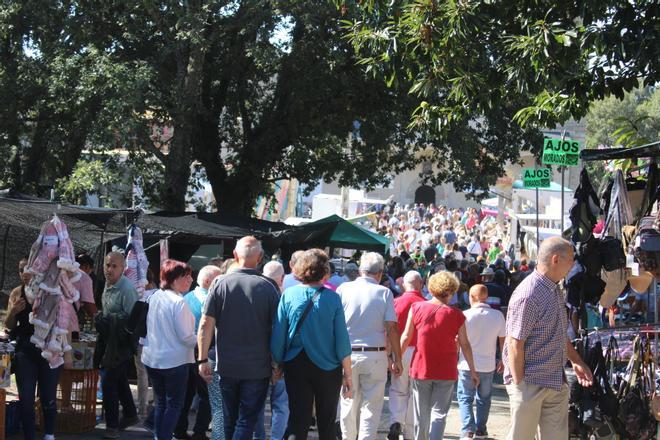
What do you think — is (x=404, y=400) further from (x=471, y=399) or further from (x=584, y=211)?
(x=584, y=211)

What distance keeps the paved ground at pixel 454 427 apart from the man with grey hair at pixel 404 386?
0.71m

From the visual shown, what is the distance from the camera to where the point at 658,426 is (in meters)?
7.41

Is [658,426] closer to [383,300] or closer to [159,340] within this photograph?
[383,300]

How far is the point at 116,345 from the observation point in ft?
30.1

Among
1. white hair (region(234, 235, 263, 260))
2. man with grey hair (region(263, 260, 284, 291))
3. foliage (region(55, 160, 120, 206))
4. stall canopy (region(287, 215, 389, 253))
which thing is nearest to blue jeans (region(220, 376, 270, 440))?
white hair (region(234, 235, 263, 260))

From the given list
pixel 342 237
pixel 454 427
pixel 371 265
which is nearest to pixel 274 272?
pixel 371 265

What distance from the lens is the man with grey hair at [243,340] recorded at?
6.96 metres

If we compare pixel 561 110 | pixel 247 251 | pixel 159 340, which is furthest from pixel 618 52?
pixel 159 340

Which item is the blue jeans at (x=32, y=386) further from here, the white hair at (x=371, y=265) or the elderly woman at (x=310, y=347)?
the white hair at (x=371, y=265)

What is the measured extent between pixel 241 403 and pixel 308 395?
0.49 metres

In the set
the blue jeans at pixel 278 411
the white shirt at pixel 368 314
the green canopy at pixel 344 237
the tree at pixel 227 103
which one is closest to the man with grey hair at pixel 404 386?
the white shirt at pixel 368 314

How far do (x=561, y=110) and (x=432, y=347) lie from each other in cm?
343

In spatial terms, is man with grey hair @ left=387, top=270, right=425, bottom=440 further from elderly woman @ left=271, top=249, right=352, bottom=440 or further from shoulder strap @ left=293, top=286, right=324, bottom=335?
shoulder strap @ left=293, top=286, right=324, bottom=335

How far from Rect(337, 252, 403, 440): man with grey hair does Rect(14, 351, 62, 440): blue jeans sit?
8.21 feet
